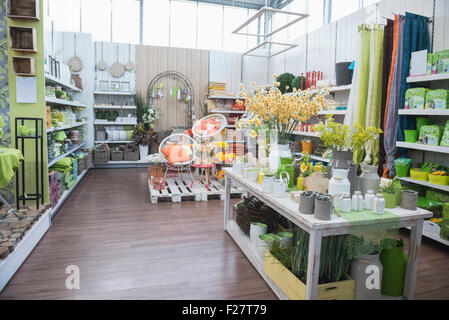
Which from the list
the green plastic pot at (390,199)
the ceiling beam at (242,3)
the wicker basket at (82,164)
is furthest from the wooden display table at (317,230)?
the ceiling beam at (242,3)

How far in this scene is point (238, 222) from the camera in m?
3.39

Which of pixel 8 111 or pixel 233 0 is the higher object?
pixel 233 0

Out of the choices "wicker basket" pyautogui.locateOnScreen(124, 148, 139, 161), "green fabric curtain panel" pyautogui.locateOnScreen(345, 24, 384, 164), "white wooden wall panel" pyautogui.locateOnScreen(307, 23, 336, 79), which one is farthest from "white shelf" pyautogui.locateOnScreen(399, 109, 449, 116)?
"wicker basket" pyautogui.locateOnScreen(124, 148, 139, 161)

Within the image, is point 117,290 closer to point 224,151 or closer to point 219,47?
point 224,151

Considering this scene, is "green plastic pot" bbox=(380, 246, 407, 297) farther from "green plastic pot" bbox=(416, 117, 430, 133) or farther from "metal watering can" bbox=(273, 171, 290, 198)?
"green plastic pot" bbox=(416, 117, 430, 133)

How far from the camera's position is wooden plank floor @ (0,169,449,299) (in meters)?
2.43

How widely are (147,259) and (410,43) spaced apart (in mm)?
3761

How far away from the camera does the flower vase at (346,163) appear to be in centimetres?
221

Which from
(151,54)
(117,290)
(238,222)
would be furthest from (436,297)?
(151,54)

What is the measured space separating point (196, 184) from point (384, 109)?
3072mm

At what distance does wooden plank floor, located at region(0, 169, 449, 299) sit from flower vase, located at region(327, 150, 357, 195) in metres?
0.99

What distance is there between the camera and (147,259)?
2.97 metres

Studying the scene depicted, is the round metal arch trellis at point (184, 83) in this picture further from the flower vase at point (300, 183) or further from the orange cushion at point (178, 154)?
the flower vase at point (300, 183)

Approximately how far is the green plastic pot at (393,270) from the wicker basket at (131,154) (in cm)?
688
